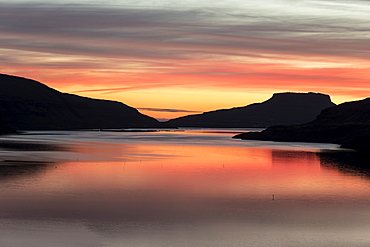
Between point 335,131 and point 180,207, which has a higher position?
point 335,131

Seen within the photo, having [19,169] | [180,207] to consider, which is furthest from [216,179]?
[19,169]

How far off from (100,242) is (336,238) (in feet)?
41.2

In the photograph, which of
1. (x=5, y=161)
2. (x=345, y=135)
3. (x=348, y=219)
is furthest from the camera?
(x=345, y=135)

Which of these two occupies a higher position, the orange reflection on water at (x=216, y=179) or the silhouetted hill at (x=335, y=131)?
the silhouetted hill at (x=335, y=131)

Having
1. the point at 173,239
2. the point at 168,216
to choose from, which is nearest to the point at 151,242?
the point at 173,239

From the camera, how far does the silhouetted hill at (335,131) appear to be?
5522 inches

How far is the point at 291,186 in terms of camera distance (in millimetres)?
50219

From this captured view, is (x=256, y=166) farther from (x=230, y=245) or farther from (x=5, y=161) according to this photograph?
(x=230, y=245)

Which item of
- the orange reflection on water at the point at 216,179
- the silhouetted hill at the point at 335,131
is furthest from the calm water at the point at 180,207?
the silhouetted hill at the point at 335,131

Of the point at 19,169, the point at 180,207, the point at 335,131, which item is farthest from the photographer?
the point at 335,131

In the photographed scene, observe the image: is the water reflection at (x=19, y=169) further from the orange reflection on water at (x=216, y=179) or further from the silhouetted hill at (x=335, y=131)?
the silhouetted hill at (x=335, y=131)

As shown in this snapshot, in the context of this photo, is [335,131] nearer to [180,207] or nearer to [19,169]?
[19,169]

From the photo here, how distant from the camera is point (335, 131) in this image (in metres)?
157

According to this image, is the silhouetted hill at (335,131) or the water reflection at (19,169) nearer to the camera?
the water reflection at (19,169)
